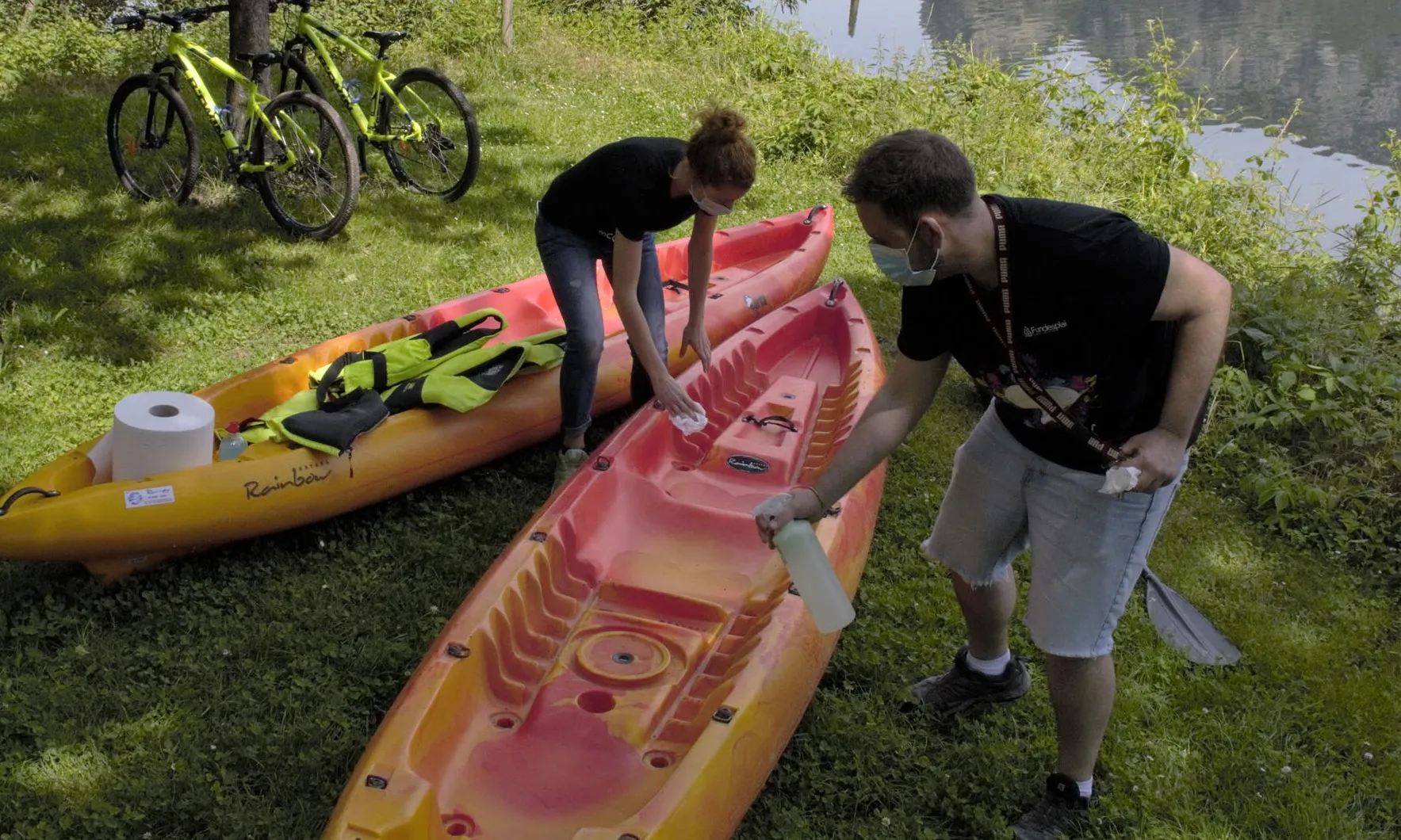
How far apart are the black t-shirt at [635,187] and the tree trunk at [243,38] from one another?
11.7 feet

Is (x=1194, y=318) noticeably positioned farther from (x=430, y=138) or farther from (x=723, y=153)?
(x=430, y=138)

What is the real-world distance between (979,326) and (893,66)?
340 inches

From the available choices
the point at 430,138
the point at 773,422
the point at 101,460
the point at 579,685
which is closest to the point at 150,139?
the point at 430,138

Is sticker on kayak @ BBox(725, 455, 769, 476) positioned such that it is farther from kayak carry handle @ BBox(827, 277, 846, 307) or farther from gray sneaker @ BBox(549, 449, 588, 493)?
kayak carry handle @ BBox(827, 277, 846, 307)

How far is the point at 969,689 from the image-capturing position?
3455 millimetres

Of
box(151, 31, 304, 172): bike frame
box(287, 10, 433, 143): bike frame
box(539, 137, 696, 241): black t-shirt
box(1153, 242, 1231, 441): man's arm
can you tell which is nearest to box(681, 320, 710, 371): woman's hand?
box(539, 137, 696, 241): black t-shirt

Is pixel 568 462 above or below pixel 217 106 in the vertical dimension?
below

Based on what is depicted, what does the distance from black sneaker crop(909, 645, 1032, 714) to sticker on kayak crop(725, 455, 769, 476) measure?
1.25m

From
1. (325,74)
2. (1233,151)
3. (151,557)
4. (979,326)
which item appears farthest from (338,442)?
(1233,151)

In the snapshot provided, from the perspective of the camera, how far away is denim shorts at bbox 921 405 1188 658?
2.52 meters

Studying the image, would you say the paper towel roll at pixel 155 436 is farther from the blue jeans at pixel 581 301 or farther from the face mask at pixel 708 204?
the face mask at pixel 708 204

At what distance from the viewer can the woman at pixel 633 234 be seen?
3.60 m

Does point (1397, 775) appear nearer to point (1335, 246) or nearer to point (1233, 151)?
point (1335, 246)

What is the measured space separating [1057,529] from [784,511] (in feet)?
2.15
